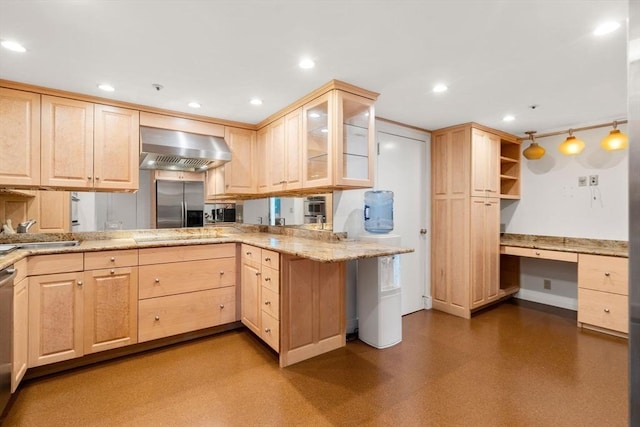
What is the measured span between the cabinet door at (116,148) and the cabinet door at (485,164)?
352 cm

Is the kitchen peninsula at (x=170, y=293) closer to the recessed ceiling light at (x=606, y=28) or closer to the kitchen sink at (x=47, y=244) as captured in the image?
the kitchen sink at (x=47, y=244)

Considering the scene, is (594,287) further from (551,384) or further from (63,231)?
(63,231)

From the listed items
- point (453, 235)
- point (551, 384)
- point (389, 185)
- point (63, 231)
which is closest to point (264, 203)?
point (389, 185)

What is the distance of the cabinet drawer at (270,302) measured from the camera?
94.2 inches

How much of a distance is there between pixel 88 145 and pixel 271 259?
1.87 m

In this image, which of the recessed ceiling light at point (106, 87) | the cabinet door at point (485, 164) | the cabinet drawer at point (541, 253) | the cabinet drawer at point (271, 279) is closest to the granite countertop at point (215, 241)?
the cabinet drawer at point (271, 279)

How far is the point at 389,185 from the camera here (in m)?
3.45

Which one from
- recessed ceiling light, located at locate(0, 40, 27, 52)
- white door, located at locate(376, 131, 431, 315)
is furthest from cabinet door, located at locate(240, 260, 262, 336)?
recessed ceiling light, located at locate(0, 40, 27, 52)

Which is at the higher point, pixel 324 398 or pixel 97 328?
pixel 97 328

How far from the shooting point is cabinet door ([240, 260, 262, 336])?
2.71m

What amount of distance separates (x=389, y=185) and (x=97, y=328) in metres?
3.01

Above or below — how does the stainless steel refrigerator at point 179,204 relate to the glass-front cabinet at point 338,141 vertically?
below

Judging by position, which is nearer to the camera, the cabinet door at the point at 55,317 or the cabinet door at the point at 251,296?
the cabinet door at the point at 55,317

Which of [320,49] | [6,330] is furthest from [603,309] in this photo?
[6,330]
